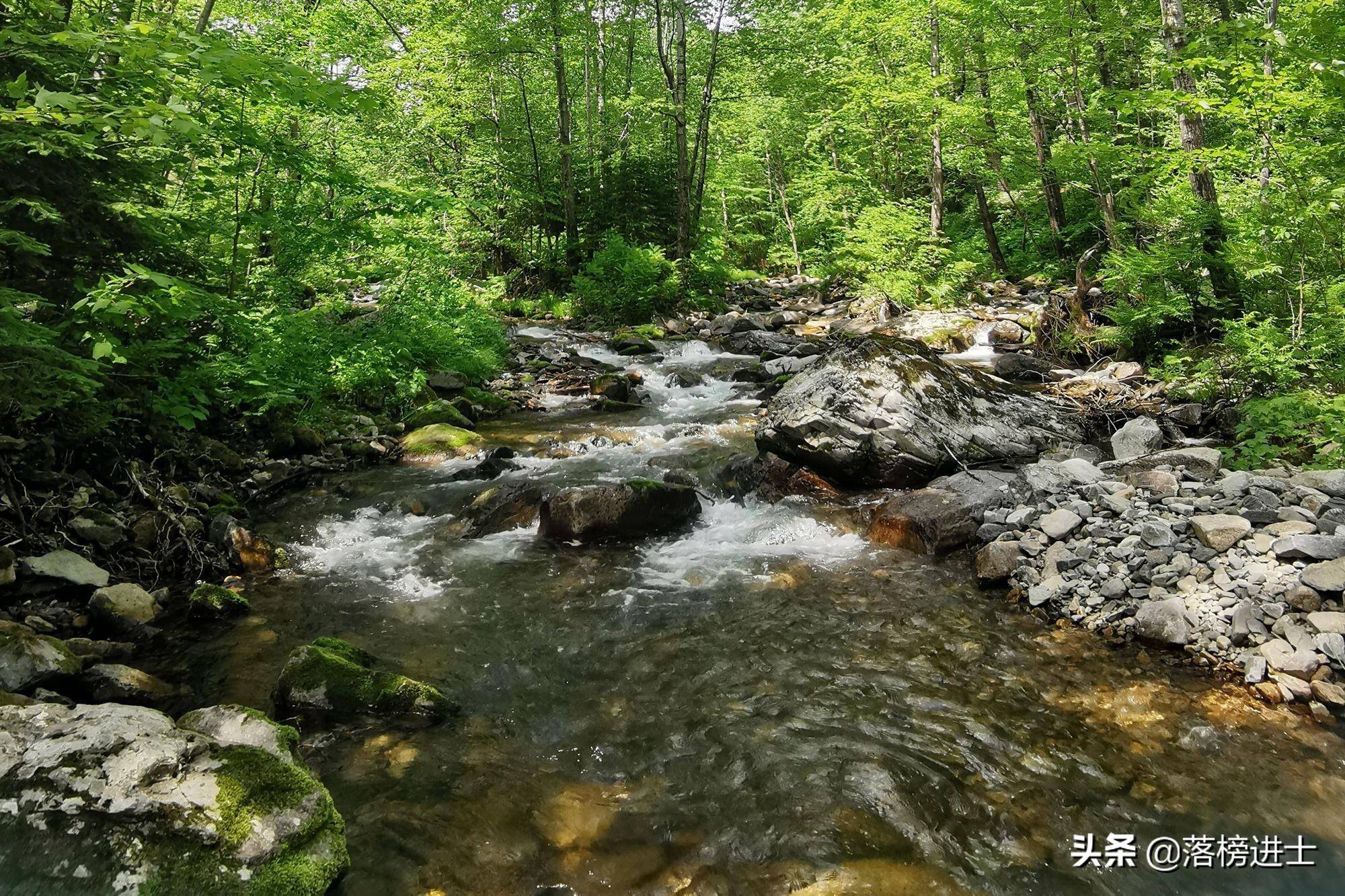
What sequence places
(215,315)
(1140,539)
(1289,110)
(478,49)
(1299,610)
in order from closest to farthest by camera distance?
1. (1299,610)
2. (1140,539)
3. (215,315)
4. (1289,110)
5. (478,49)

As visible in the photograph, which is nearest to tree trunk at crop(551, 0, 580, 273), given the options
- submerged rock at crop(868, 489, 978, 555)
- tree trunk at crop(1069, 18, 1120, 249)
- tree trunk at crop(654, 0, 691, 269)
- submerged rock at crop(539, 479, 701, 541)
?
tree trunk at crop(654, 0, 691, 269)

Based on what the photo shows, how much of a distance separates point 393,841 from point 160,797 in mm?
1066

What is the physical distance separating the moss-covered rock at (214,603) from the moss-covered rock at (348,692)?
1.61m

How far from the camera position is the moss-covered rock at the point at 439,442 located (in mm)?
10180

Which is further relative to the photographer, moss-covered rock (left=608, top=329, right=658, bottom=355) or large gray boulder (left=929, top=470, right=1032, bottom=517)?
moss-covered rock (left=608, top=329, right=658, bottom=355)

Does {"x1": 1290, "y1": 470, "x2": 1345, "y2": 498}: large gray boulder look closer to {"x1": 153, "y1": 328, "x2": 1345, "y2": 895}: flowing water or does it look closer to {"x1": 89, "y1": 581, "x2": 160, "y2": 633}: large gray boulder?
{"x1": 153, "y1": 328, "x2": 1345, "y2": 895}: flowing water

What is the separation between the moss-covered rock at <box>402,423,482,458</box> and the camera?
1018cm

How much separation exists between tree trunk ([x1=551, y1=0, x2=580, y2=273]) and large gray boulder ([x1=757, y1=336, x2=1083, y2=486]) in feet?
51.5

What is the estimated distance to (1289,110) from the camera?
715 cm

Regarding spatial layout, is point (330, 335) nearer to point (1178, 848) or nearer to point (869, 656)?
point (869, 656)

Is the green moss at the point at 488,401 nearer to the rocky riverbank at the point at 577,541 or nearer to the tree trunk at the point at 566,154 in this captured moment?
the rocky riverbank at the point at 577,541

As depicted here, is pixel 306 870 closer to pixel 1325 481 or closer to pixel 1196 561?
pixel 1196 561

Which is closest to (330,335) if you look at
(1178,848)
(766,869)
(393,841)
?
(393,841)

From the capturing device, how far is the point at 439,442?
33.8ft
